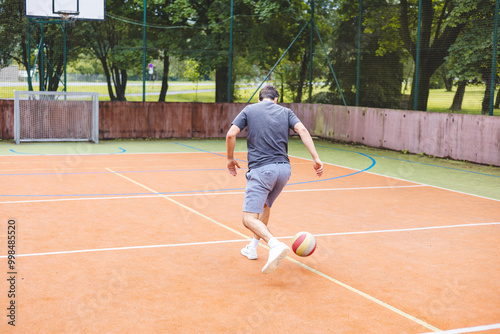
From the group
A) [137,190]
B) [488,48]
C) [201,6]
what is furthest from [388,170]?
[201,6]

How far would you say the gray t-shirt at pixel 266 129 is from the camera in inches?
275

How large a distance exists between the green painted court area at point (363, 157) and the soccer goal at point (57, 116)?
2.65 ft

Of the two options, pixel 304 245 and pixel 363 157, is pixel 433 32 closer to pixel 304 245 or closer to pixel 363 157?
pixel 363 157

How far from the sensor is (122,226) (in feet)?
30.1

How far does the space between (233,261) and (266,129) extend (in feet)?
Answer: 5.57

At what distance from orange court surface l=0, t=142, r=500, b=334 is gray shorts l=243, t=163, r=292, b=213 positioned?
794 millimetres

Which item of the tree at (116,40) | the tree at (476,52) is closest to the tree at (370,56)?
the tree at (476,52)

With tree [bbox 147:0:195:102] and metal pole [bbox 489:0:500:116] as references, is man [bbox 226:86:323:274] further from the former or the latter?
tree [bbox 147:0:195:102]

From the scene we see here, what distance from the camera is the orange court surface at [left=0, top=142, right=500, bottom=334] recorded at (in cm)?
554

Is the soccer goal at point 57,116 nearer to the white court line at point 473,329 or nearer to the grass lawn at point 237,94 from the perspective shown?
the grass lawn at point 237,94

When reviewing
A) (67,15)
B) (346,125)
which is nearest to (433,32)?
(346,125)

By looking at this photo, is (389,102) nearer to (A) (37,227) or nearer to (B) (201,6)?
(B) (201,6)

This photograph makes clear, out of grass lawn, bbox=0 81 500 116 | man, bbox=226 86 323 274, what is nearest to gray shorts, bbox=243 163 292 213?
man, bbox=226 86 323 274

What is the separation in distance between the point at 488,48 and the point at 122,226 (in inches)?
543
